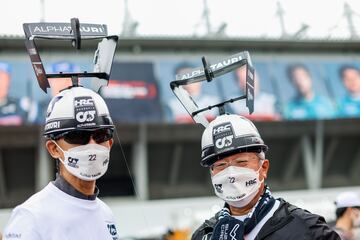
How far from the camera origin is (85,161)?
2.46 meters

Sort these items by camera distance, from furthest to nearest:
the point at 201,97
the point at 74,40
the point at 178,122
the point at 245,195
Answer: the point at 178,122, the point at 201,97, the point at 74,40, the point at 245,195

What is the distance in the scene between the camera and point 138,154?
22.2 m

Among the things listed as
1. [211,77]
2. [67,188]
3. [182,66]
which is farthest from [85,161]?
[182,66]

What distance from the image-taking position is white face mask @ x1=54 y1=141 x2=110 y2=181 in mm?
2457

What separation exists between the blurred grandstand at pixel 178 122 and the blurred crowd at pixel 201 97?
41mm

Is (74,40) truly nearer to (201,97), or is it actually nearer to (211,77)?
(211,77)

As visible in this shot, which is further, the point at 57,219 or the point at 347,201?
the point at 347,201

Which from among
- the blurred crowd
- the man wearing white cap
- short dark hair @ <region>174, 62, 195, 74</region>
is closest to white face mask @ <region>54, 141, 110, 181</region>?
the man wearing white cap

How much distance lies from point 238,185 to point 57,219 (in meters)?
0.83

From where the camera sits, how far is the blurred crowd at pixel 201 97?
18609mm

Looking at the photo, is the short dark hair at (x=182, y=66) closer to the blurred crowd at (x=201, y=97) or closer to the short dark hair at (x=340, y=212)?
the blurred crowd at (x=201, y=97)

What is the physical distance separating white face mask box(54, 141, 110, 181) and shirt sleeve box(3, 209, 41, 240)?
291 millimetres

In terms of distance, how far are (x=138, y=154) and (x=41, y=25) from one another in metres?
19.6

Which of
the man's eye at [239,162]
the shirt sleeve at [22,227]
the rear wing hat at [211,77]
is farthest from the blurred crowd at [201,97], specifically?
the shirt sleeve at [22,227]
